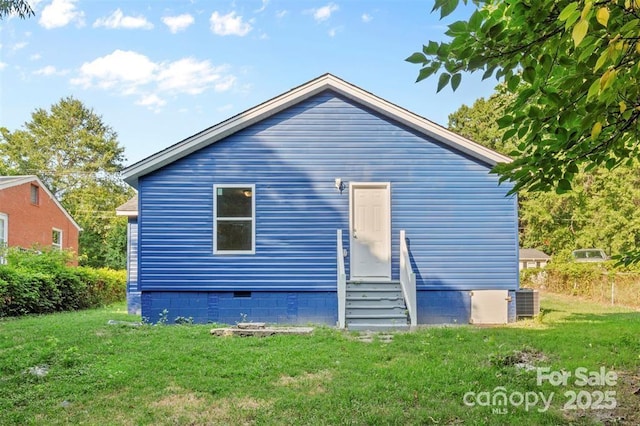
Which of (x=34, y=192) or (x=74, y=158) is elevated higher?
(x=74, y=158)

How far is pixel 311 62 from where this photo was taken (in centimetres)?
1338

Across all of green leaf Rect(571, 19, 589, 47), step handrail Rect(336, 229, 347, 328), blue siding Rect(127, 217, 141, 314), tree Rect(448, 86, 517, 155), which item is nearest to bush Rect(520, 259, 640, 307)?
step handrail Rect(336, 229, 347, 328)

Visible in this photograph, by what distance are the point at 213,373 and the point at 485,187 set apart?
6.91 meters

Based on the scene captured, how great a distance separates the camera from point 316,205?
9.38 m

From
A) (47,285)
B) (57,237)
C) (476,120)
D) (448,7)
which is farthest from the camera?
(476,120)

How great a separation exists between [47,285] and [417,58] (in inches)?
513

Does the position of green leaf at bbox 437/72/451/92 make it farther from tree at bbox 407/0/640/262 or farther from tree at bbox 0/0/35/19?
tree at bbox 0/0/35/19

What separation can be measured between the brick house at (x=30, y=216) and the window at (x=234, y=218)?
30.2 feet

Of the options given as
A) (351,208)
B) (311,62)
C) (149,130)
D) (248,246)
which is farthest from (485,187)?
(149,130)

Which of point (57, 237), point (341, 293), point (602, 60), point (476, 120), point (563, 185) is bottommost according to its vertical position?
point (341, 293)

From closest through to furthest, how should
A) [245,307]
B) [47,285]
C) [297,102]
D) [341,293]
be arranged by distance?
[341,293] < [245,307] < [297,102] < [47,285]

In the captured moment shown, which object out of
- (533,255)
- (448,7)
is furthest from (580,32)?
(533,255)

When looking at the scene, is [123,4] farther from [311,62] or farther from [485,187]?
[485,187]

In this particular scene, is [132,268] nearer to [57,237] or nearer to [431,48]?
[431,48]
